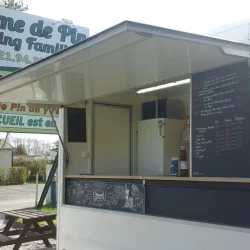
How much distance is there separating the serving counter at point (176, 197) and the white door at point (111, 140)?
3.09 feet

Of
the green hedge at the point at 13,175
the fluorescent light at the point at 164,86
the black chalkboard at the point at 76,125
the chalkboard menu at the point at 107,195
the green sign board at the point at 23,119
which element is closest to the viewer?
the chalkboard menu at the point at 107,195

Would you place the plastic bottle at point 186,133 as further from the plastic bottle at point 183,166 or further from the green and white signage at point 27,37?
the green and white signage at point 27,37

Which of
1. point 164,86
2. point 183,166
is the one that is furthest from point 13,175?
point 183,166

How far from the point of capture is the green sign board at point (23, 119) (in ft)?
34.8

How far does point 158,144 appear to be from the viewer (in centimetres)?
647

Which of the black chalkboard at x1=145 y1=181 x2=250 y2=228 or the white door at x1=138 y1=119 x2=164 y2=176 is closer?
the black chalkboard at x1=145 y1=181 x2=250 y2=228

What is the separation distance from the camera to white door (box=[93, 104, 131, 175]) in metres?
6.40

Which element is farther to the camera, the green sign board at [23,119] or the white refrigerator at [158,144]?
the green sign board at [23,119]

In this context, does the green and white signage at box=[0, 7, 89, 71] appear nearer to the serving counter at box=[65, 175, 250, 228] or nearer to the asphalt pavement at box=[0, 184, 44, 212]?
the asphalt pavement at box=[0, 184, 44, 212]

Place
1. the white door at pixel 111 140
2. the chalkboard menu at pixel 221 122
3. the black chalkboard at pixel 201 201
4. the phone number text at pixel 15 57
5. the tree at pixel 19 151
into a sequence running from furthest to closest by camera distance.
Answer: the tree at pixel 19 151 < the phone number text at pixel 15 57 < the white door at pixel 111 140 < the chalkboard menu at pixel 221 122 < the black chalkboard at pixel 201 201

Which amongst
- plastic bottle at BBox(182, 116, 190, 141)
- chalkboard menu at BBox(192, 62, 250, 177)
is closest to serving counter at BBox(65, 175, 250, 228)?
chalkboard menu at BBox(192, 62, 250, 177)

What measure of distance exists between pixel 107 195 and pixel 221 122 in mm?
1487

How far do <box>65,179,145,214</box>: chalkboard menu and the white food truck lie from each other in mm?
11

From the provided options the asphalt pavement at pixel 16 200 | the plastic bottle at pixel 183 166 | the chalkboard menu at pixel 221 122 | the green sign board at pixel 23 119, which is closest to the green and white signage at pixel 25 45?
the green sign board at pixel 23 119
